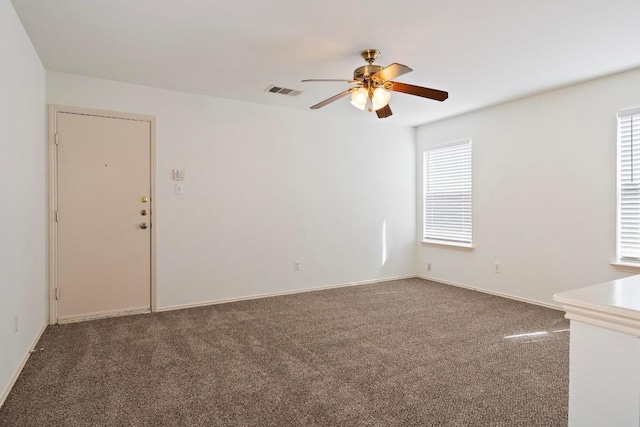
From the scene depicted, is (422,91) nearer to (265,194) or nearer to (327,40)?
(327,40)

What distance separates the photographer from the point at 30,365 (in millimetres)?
2652

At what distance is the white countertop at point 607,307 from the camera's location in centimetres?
74

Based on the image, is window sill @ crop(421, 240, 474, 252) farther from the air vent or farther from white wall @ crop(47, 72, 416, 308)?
the air vent

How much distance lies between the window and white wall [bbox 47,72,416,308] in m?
0.29

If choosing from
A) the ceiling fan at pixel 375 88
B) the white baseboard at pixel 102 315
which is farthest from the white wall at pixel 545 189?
the white baseboard at pixel 102 315

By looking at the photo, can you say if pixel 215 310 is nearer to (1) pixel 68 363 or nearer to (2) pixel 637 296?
(1) pixel 68 363

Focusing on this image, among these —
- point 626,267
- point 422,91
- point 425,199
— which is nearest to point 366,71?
point 422,91

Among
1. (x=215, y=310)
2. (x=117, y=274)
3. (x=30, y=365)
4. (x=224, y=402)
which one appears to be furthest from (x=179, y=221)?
(x=224, y=402)

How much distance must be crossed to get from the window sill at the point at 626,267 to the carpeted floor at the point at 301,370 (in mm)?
748

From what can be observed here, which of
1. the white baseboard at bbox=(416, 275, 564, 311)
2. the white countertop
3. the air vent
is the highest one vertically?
the air vent

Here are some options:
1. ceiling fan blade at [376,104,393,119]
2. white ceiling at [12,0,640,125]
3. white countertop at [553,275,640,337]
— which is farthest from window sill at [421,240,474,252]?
white countertop at [553,275,640,337]

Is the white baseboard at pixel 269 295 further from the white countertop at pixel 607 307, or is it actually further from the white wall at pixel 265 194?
the white countertop at pixel 607 307

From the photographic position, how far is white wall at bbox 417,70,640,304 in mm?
3777

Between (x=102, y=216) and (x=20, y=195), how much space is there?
119 centimetres
